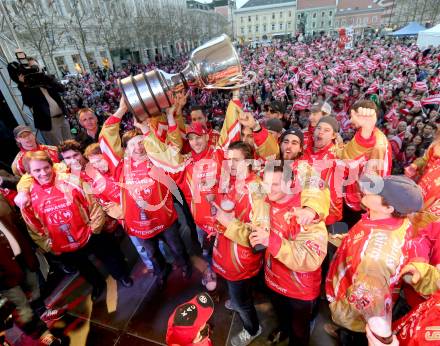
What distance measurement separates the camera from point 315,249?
1671 mm

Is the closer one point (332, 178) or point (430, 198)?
point (430, 198)

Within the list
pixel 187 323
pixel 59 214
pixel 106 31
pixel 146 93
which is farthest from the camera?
pixel 106 31

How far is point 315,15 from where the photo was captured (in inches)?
3110

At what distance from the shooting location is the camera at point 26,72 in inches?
184

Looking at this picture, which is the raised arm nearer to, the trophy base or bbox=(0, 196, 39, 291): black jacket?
the trophy base

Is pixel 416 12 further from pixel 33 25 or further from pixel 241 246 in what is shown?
pixel 241 246

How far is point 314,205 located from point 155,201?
180cm

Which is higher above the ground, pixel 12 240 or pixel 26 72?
pixel 26 72


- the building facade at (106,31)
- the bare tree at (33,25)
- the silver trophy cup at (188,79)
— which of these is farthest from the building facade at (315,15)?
the silver trophy cup at (188,79)

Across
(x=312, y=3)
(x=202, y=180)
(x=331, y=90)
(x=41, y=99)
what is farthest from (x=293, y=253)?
(x=312, y=3)

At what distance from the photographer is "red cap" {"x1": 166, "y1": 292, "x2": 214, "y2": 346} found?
1524 millimetres

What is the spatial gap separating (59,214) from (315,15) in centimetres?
9640

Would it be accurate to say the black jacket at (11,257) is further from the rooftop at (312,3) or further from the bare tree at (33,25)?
the rooftop at (312,3)

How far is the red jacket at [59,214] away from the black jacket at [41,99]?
2999mm
